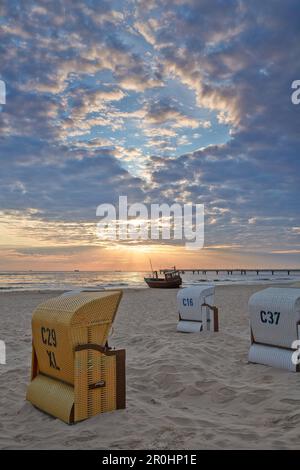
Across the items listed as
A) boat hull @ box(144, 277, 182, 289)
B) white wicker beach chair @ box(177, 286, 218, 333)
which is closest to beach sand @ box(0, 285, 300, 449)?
white wicker beach chair @ box(177, 286, 218, 333)

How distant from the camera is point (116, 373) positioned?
5.20 metres

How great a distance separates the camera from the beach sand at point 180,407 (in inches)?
169

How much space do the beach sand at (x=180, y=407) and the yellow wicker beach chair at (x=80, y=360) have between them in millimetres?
168

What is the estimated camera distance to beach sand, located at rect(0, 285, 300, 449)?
4.30m

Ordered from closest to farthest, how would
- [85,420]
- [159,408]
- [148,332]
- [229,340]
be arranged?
[85,420]
[159,408]
[229,340]
[148,332]

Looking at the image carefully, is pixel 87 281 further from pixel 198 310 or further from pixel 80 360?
pixel 80 360

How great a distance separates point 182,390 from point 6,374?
327 centimetres

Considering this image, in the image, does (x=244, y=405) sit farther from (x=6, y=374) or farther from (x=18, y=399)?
(x=6, y=374)

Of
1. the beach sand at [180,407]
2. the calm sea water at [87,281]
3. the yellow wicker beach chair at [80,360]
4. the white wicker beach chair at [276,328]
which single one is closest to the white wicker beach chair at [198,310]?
the beach sand at [180,407]

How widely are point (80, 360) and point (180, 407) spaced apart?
167cm

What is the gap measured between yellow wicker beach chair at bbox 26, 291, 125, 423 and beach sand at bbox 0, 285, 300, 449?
0.17 meters

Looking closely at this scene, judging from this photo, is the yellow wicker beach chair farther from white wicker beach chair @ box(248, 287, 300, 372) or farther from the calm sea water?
the calm sea water

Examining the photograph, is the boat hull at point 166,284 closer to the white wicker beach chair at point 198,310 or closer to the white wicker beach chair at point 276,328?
the white wicker beach chair at point 198,310
